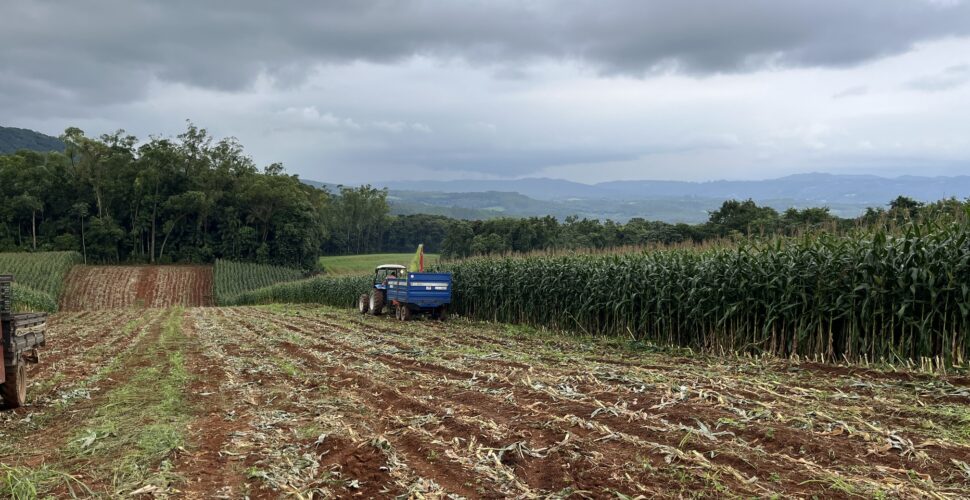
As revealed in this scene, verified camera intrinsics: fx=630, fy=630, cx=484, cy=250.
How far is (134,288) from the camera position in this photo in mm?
64000

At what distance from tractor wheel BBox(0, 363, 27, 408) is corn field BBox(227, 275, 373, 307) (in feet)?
93.5

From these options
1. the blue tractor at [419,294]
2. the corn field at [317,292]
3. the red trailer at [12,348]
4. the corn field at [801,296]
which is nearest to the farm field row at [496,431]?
the red trailer at [12,348]

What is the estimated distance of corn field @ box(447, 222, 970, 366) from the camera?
10.3m

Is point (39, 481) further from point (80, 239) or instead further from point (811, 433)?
point (80, 239)

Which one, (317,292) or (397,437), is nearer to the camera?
(397,437)

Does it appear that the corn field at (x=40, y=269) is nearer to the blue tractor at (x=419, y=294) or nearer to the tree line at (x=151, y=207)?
the tree line at (x=151, y=207)

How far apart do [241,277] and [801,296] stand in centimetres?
6828

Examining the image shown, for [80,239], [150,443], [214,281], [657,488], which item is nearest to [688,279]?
[657,488]

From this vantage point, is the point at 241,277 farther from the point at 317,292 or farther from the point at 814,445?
the point at 814,445

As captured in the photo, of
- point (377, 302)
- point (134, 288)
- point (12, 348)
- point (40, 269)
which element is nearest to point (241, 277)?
point (134, 288)

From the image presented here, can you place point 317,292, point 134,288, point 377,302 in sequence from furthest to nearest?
point 134,288
point 317,292
point 377,302

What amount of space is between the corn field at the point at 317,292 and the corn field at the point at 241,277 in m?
2.66

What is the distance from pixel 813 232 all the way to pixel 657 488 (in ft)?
36.0

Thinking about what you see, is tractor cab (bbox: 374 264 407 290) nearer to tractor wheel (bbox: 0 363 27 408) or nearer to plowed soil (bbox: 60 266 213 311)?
tractor wheel (bbox: 0 363 27 408)
